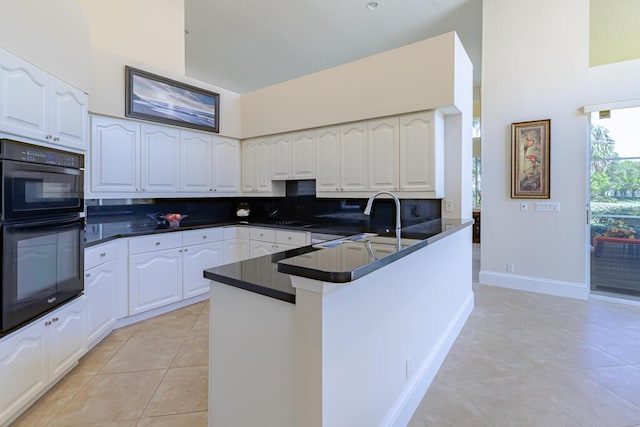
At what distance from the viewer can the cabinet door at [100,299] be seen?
2560mm

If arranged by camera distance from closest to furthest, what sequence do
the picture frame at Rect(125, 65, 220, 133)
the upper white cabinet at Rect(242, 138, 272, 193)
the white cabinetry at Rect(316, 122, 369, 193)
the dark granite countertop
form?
the dark granite countertop
the picture frame at Rect(125, 65, 220, 133)
the white cabinetry at Rect(316, 122, 369, 193)
the upper white cabinet at Rect(242, 138, 272, 193)

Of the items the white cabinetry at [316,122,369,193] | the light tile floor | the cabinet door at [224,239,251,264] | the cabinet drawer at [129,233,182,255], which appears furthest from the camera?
the cabinet door at [224,239,251,264]

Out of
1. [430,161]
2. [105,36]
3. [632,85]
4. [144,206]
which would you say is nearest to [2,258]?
[144,206]

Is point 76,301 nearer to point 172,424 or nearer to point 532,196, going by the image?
point 172,424

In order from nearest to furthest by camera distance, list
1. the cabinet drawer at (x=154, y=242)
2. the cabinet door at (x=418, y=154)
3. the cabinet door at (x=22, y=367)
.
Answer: the cabinet door at (x=22, y=367)
the cabinet door at (x=418, y=154)
the cabinet drawer at (x=154, y=242)

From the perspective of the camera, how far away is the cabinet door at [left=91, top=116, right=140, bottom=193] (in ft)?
10.5

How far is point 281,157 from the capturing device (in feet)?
14.0

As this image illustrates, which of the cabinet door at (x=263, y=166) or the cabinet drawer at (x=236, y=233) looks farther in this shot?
the cabinet door at (x=263, y=166)

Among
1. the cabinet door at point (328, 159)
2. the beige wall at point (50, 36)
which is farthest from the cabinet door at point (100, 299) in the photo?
the cabinet door at point (328, 159)

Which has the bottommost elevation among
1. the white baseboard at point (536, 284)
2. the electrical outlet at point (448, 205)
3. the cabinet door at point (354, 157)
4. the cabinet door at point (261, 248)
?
the white baseboard at point (536, 284)

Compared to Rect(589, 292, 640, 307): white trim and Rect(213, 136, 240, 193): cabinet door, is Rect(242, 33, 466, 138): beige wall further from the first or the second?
Rect(589, 292, 640, 307): white trim

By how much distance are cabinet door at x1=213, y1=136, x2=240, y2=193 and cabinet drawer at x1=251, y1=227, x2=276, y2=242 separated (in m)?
0.86

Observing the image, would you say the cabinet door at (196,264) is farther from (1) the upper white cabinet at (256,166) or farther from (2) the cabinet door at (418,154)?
(2) the cabinet door at (418,154)

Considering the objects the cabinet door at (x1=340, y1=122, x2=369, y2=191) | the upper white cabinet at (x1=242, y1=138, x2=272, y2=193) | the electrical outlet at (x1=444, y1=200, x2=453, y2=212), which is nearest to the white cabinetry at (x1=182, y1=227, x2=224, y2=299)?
the upper white cabinet at (x1=242, y1=138, x2=272, y2=193)
